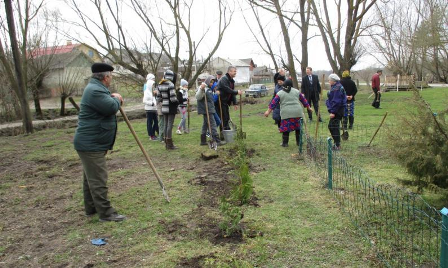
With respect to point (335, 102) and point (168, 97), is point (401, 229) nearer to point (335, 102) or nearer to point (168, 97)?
point (335, 102)

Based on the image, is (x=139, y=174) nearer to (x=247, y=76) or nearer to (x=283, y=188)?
(x=283, y=188)

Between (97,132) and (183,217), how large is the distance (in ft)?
4.80

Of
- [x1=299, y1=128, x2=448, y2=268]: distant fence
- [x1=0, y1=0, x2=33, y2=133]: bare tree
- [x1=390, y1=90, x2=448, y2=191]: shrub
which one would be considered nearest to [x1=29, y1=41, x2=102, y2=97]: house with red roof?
[x1=0, y1=0, x2=33, y2=133]: bare tree

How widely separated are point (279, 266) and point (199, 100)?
6.03m

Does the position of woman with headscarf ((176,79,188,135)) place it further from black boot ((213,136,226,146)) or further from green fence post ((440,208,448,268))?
green fence post ((440,208,448,268))

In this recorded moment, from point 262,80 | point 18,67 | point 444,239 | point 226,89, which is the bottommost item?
point 444,239

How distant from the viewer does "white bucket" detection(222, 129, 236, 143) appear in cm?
909

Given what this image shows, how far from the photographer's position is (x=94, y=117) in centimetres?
443

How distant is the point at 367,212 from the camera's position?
4.36 meters

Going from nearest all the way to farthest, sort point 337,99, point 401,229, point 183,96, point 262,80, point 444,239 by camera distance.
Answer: point 444,239
point 401,229
point 337,99
point 183,96
point 262,80

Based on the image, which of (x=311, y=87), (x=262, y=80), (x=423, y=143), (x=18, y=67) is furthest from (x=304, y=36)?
(x=262, y=80)

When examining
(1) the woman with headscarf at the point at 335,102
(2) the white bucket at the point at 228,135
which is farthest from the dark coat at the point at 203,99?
(1) the woman with headscarf at the point at 335,102

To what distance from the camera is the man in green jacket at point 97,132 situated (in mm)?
4391

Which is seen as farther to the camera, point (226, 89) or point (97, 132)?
point (226, 89)
